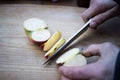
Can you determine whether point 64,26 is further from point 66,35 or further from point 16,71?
point 16,71

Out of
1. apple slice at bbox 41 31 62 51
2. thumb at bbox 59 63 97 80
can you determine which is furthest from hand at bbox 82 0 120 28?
thumb at bbox 59 63 97 80

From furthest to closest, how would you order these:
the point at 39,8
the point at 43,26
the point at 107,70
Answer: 1. the point at 39,8
2. the point at 43,26
3. the point at 107,70

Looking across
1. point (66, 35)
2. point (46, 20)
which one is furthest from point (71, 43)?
point (46, 20)

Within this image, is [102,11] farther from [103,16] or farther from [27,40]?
[27,40]

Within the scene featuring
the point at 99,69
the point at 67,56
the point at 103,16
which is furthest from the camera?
the point at 103,16

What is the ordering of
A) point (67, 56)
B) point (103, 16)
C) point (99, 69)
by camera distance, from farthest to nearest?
point (103, 16) < point (67, 56) < point (99, 69)

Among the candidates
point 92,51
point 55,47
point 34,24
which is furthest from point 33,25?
point 92,51
